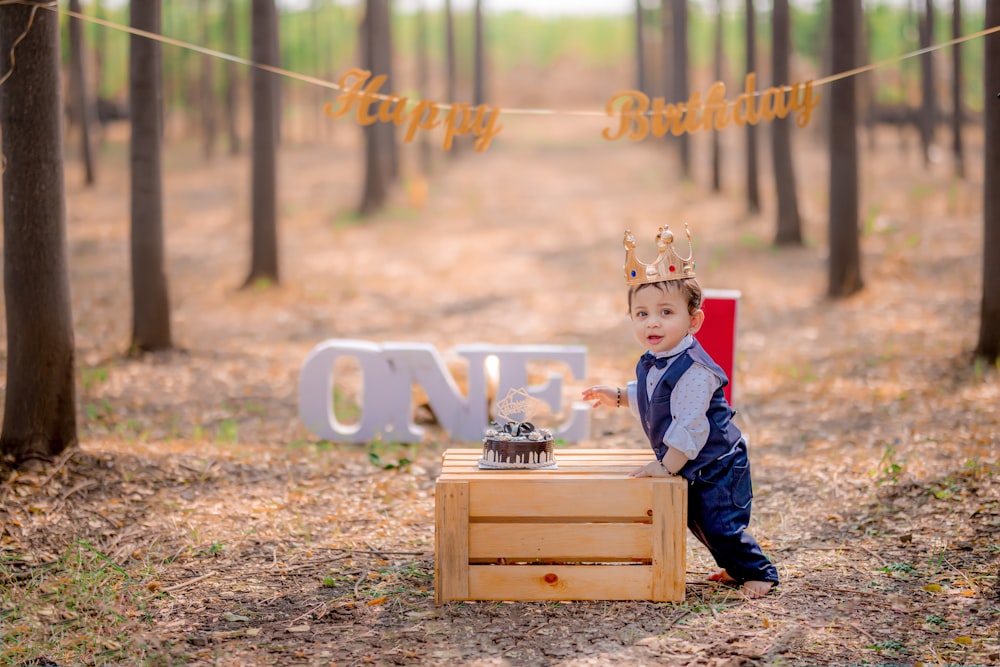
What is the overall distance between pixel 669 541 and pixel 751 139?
15798mm

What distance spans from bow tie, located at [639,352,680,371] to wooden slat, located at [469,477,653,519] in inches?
20.0

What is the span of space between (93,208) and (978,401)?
1879 centimetres

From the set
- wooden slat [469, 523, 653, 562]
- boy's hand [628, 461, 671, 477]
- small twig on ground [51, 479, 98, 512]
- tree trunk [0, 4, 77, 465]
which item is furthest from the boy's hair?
tree trunk [0, 4, 77, 465]

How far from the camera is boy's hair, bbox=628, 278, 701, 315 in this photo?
4410 millimetres

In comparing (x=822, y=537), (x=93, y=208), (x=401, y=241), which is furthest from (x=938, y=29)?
(x=822, y=537)

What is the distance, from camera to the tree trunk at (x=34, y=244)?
18.3 ft

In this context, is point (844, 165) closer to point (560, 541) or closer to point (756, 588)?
point (756, 588)

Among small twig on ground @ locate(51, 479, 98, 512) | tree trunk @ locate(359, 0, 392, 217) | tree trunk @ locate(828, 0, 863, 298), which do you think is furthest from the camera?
tree trunk @ locate(359, 0, 392, 217)

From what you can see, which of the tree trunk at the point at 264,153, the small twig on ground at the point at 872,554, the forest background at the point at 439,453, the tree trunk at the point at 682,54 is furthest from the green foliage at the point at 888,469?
the tree trunk at the point at 682,54

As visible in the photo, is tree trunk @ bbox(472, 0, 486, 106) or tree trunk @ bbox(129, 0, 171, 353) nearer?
tree trunk @ bbox(129, 0, 171, 353)

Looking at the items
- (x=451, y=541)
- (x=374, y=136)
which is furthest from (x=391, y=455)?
(x=374, y=136)

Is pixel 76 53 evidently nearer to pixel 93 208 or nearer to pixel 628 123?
pixel 93 208

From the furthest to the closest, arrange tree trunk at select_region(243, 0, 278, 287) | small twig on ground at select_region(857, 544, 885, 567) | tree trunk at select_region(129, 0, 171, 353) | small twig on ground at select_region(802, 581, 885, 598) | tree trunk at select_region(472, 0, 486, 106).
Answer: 1. tree trunk at select_region(472, 0, 486, 106)
2. tree trunk at select_region(243, 0, 278, 287)
3. tree trunk at select_region(129, 0, 171, 353)
4. small twig on ground at select_region(857, 544, 885, 567)
5. small twig on ground at select_region(802, 581, 885, 598)

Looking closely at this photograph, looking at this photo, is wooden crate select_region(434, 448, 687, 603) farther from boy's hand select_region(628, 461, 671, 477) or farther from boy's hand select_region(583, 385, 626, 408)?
boy's hand select_region(583, 385, 626, 408)
